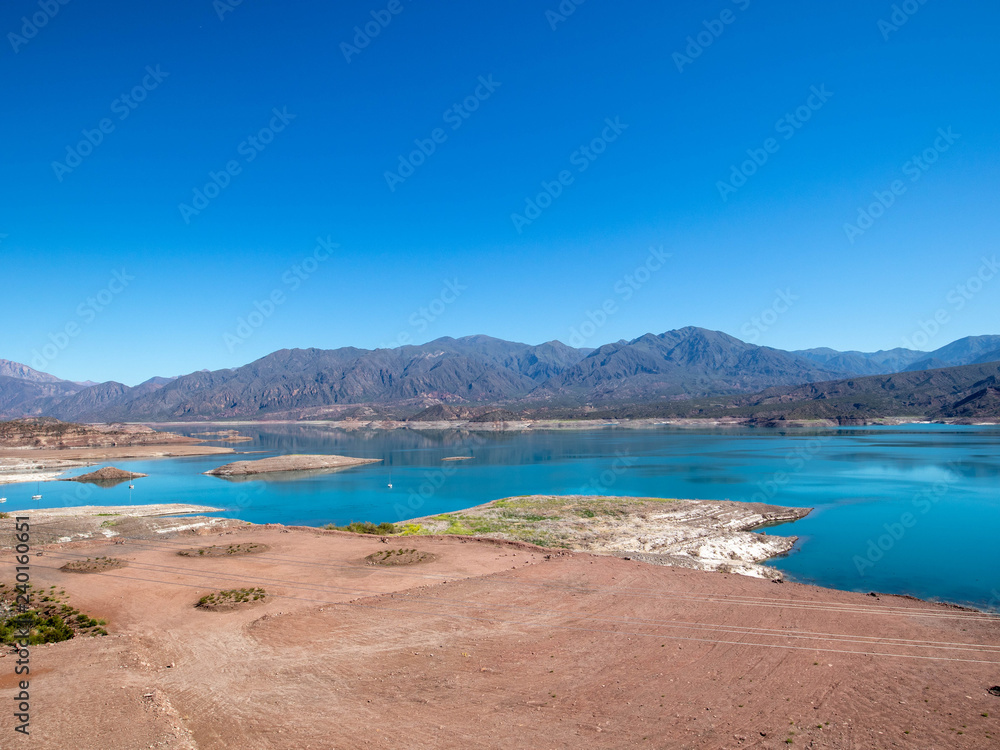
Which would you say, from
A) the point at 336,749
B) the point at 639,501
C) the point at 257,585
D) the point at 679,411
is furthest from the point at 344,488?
the point at 679,411

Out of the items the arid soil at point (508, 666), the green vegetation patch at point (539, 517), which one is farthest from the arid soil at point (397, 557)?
the green vegetation patch at point (539, 517)

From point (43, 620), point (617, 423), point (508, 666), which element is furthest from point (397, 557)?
point (617, 423)

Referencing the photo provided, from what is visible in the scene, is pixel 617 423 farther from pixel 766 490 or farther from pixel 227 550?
pixel 227 550

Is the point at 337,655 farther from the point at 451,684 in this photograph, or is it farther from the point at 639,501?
the point at 639,501

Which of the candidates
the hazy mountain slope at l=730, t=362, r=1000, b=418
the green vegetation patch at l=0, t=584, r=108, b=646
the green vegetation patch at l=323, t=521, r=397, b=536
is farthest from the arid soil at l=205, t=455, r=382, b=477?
the hazy mountain slope at l=730, t=362, r=1000, b=418

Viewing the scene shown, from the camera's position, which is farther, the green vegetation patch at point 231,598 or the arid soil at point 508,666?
the green vegetation patch at point 231,598

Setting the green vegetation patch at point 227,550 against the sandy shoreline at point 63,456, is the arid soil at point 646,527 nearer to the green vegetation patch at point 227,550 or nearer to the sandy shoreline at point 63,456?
the green vegetation patch at point 227,550

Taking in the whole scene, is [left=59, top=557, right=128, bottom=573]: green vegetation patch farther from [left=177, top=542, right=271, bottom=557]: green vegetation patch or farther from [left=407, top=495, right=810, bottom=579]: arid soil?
[left=407, top=495, right=810, bottom=579]: arid soil
